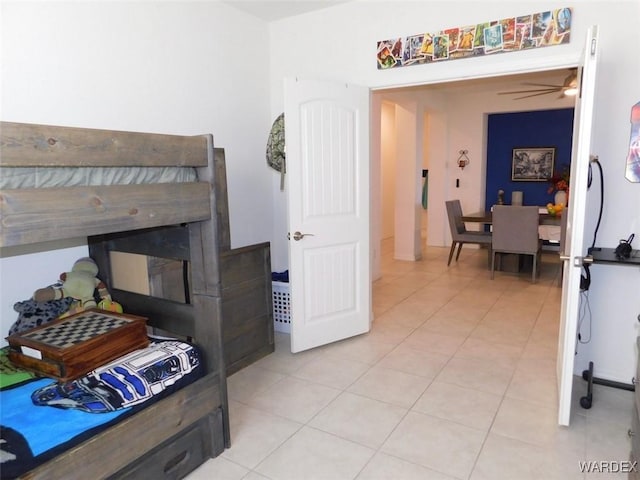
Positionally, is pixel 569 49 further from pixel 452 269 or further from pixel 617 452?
pixel 452 269

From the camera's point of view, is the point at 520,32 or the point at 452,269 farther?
the point at 452,269

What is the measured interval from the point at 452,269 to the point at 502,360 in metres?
2.88

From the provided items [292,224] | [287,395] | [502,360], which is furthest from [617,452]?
[292,224]

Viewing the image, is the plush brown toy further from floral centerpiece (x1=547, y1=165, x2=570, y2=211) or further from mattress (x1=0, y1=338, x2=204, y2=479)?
floral centerpiece (x1=547, y1=165, x2=570, y2=211)

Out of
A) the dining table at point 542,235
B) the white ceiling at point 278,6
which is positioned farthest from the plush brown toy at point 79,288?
the dining table at point 542,235

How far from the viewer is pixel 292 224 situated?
3.17 meters

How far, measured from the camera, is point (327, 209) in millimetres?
3307

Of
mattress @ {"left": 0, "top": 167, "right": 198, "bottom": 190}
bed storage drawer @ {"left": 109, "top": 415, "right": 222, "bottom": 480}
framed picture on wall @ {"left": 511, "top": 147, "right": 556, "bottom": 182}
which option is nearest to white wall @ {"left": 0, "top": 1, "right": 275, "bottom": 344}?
mattress @ {"left": 0, "top": 167, "right": 198, "bottom": 190}

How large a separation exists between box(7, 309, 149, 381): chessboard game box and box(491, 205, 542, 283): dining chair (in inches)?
176

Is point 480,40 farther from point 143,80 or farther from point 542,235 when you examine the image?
point 542,235

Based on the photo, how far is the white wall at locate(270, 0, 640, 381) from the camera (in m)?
2.58

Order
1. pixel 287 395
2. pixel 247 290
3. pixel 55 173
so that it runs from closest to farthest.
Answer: pixel 55 173 < pixel 287 395 < pixel 247 290

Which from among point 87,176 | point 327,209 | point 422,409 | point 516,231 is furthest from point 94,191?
point 516,231

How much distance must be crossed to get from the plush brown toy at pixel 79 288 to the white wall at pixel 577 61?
2402 millimetres
